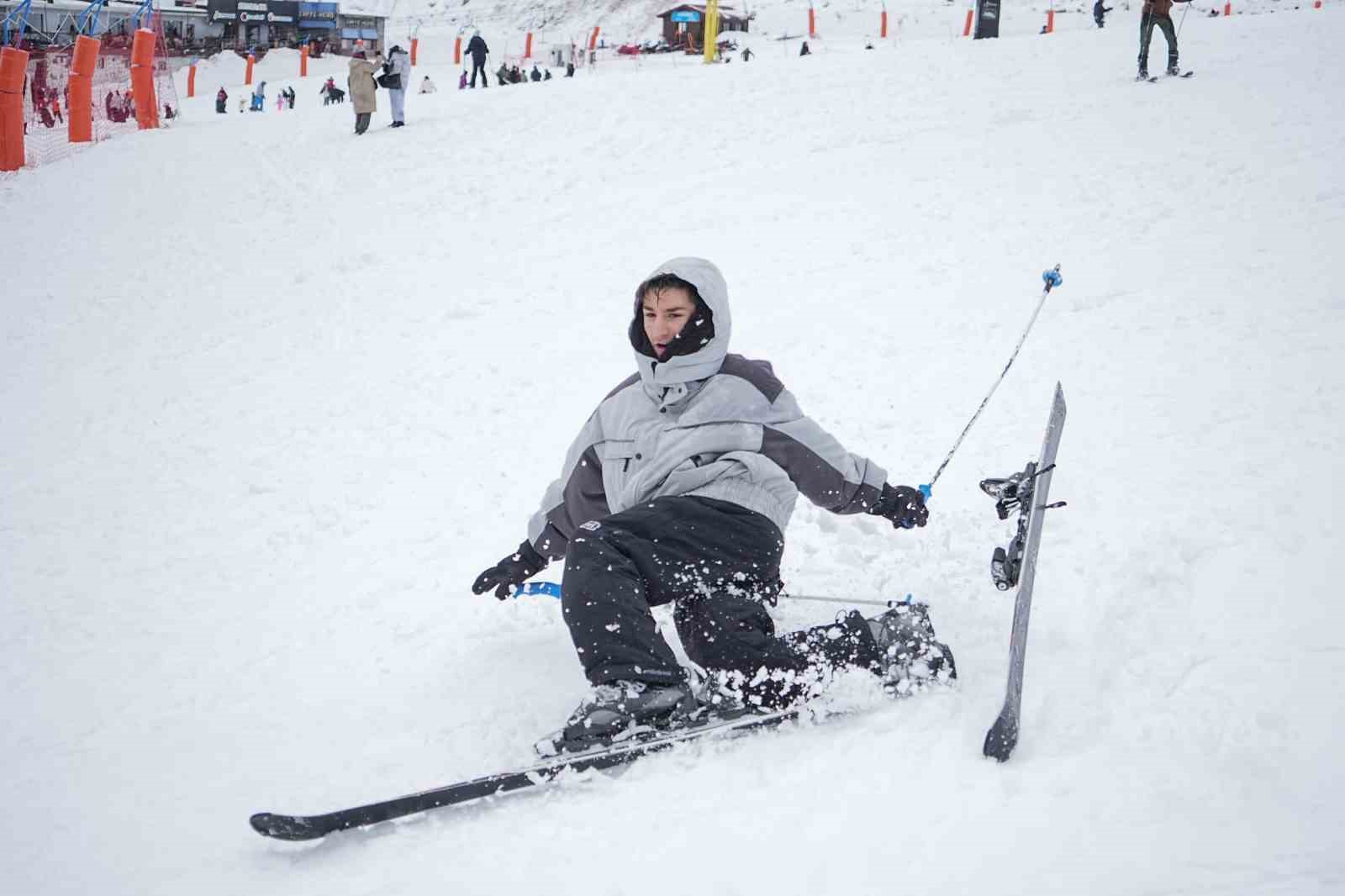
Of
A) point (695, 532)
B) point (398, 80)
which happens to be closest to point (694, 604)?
point (695, 532)

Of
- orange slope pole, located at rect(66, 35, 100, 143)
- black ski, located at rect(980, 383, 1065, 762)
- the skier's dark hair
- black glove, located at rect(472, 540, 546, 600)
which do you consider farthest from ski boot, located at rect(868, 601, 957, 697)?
orange slope pole, located at rect(66, 35, 100, 143)

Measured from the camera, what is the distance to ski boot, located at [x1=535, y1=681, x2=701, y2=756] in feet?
6.92

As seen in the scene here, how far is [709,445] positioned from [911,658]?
77 cm

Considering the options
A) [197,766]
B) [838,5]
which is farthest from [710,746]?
[838,5]

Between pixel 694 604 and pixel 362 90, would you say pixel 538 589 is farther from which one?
pixel 362 90

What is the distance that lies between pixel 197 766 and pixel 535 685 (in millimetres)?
899

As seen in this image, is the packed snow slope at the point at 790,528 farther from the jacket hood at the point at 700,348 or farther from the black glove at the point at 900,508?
the jacket hood at the point at 700,348

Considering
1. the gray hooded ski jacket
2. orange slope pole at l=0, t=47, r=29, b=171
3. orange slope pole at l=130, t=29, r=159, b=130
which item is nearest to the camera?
the gray hooded ski jacket

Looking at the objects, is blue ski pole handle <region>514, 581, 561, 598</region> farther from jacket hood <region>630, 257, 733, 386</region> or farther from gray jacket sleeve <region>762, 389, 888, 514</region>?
gray jacket sleeve <region>762, 389, 888, 514</region>

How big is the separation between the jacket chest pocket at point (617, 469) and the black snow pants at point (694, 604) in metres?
0.22

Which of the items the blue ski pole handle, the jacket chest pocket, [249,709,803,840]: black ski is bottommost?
[249,709,803,840]: black ski

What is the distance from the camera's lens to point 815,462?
261cm

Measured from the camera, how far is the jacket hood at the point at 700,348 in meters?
2.61

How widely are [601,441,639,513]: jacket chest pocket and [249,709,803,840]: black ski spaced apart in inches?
28.9
